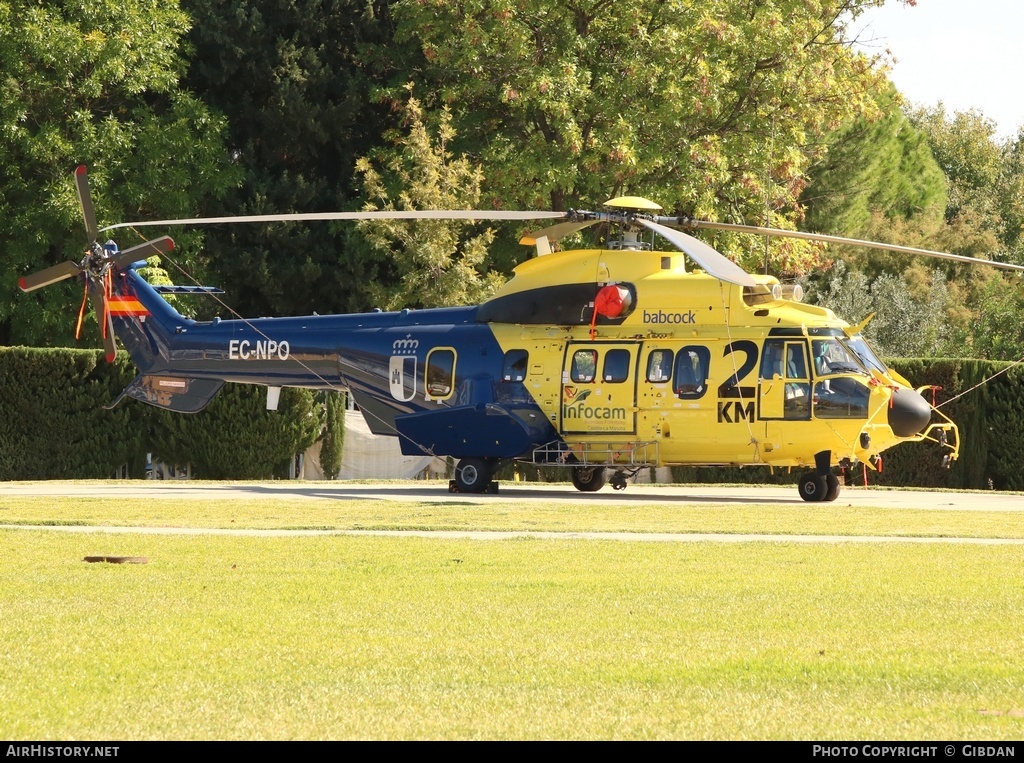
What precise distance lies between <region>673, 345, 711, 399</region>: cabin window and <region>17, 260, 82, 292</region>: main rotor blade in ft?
36.4

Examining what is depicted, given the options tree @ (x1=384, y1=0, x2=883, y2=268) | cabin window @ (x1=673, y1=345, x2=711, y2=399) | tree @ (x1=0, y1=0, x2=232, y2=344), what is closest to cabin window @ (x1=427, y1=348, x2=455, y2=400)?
cabin window @ (x1=673, y1=345, x2=711, y2=399)

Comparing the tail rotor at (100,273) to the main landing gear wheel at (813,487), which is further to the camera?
the tail rotor at (100,273)

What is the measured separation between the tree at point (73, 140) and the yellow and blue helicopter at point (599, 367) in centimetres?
1187

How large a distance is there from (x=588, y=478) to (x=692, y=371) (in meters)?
3.89

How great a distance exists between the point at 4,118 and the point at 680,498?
22587 mm

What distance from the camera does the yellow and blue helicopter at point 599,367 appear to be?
22969 millimetres

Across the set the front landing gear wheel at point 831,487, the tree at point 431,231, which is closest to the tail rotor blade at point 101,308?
the tree at point 431,231

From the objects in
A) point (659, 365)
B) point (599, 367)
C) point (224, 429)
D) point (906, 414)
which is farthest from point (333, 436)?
point (906, 414)

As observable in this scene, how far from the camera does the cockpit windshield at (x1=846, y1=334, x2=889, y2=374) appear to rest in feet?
75.4

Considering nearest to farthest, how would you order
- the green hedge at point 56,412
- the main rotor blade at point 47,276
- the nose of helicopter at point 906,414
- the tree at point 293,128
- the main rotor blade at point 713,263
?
the main rotor blade at point 713,263 → the nose of helicopter at point 906,414 → the main rotor blade at point 47,276 → the green hedge at point 56,412 → the tree at point 293,128

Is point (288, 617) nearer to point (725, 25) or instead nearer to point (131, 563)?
point (131, 563)

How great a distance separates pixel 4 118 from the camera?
37.4m

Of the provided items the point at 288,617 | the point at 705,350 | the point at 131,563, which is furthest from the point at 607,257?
the point at 288,617

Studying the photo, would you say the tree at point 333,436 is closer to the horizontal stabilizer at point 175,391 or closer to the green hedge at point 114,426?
the green hedge at point 114,426
